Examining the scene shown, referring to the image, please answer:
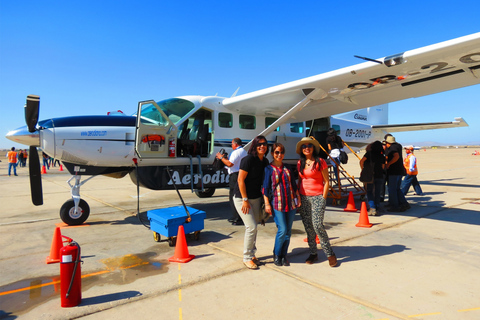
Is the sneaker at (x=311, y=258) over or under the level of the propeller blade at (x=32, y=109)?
under

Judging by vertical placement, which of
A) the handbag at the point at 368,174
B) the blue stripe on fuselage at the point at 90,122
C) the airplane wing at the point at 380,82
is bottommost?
the handbag at the point at 368,174

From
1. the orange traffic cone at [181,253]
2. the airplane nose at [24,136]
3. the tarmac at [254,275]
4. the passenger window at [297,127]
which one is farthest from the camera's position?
the passenger window at [297,127]

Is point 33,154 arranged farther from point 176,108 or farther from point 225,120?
point 225,120

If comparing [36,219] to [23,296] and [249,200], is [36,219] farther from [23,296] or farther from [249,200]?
[249,200]

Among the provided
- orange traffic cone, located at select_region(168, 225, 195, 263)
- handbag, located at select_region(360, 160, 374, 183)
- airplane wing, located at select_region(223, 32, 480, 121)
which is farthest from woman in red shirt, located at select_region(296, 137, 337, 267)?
handbag, located at select_region(360, 160, 374, 183)

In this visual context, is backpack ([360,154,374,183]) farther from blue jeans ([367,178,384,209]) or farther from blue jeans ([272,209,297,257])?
blue jeans ([272,209,297,257])

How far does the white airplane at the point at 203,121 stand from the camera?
580cm

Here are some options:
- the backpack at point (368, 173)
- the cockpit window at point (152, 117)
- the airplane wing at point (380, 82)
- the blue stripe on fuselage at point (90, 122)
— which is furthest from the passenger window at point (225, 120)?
the backpack at point (368, 173)

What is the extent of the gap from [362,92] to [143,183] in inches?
218

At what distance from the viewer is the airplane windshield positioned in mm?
7512

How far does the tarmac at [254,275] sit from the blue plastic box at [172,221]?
0.27 m

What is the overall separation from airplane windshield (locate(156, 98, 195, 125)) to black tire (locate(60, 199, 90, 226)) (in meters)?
2.80

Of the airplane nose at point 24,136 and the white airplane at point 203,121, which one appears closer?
the white airplane at point 203,121

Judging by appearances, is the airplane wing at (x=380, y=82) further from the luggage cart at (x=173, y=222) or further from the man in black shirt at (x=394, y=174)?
the luggage cart at (x=173, y=222)
